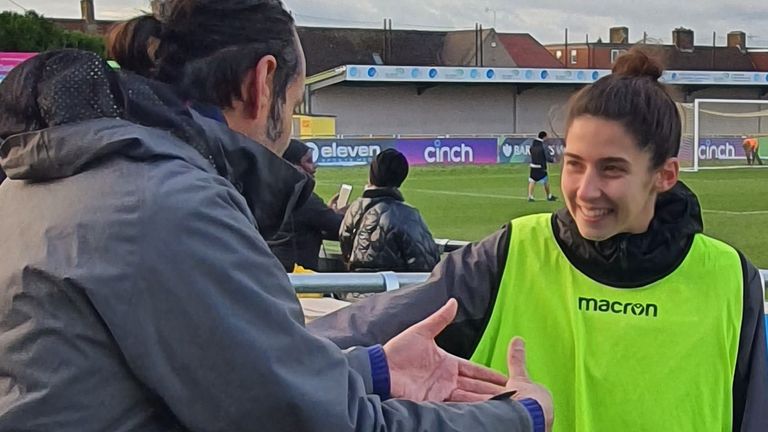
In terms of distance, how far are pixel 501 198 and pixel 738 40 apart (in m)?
57.0

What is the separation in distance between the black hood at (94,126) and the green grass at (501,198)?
1058 centimetres

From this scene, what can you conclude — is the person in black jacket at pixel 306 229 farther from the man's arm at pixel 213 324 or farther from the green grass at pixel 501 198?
the green grass at pixel 501 198

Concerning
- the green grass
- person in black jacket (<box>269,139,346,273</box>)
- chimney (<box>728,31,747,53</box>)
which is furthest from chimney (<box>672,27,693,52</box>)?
person in black jacket (<box>269,139,346,273</box>)

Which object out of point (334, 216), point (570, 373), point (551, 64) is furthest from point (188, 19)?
point (551, 64)

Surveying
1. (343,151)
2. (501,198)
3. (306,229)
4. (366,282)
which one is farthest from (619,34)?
(366,282)

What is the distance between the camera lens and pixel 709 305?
2254 mm

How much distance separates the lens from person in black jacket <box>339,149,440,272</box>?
20.4 feet

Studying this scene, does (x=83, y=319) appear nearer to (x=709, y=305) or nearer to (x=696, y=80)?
(x=709, y=305)

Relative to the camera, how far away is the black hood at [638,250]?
2.33 meters

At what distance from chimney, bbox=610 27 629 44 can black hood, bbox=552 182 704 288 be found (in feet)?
241

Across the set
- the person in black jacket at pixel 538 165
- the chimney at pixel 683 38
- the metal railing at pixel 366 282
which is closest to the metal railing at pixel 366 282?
the metal railing at pixel 366 282

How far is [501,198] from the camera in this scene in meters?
21.9

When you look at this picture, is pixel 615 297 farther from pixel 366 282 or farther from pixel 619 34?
pixel 619 34

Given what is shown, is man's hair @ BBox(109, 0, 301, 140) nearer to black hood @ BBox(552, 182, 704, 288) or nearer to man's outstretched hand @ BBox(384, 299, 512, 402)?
man's outstretched hand @ BBox(384, 299, 512, 402)
